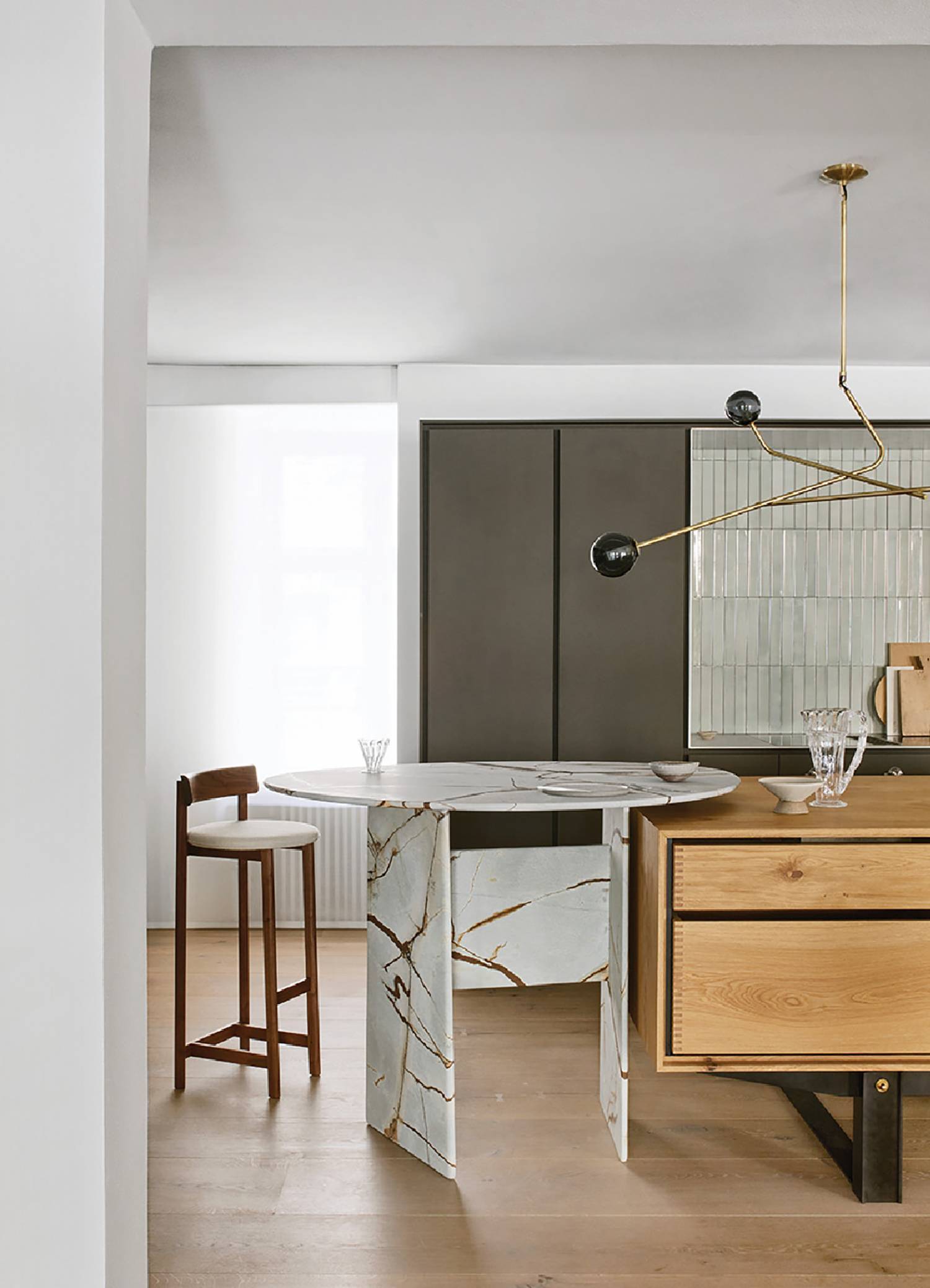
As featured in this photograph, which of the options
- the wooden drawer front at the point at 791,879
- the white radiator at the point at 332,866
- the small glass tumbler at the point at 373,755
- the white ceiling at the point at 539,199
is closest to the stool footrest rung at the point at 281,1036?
the small glass tumbler at the point at 373,755

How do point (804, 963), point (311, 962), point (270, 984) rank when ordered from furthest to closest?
point (311, 962)
point (270, 984)
point (804, 963)

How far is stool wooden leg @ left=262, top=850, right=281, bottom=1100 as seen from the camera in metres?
3.09

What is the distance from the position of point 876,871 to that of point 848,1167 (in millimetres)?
776

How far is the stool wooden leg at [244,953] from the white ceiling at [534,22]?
242 cm

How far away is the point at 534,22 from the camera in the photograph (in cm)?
170

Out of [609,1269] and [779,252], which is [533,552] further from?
[609,1269]

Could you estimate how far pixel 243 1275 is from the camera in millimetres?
2225

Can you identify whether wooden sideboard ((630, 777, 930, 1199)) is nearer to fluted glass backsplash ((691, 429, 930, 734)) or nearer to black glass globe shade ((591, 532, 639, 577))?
black glass globe shade ((591, 532, 639, 577))

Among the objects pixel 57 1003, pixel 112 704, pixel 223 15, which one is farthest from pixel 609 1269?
pixel 223 15

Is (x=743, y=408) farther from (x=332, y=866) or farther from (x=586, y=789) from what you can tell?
(x=332, y=866)

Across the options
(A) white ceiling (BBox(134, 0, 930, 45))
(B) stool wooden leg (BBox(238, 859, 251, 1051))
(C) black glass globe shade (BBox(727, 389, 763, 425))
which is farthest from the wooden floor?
(A) white ceiling (BBox(134, 0, 930, 45))

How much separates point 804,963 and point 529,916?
2.32 feet

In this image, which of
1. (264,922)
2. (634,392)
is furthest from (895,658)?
(264,922)

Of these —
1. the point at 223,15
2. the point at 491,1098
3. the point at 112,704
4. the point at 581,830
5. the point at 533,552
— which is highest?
the point at 223,15
